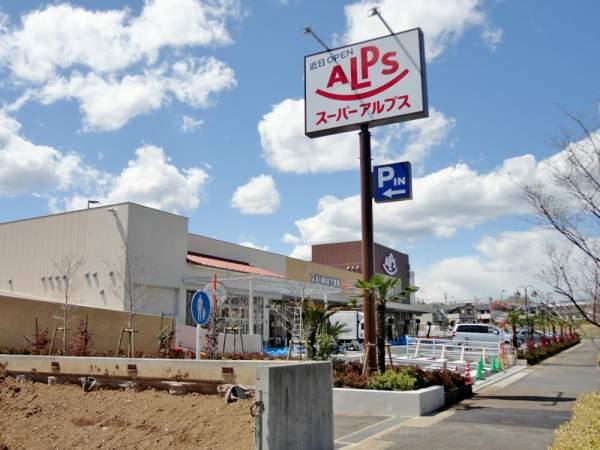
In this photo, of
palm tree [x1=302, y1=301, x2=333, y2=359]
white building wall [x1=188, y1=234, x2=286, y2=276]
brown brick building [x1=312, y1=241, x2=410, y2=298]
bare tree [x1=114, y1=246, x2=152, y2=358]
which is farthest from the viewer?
brown brick building [x1=312, y1=241, x2=410, y2=298]

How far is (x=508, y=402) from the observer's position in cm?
1314

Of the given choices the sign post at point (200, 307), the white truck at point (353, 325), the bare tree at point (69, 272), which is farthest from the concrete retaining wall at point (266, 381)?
the white truck at point (353, 325)

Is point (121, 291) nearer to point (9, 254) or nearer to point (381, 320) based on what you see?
point (9, 254)

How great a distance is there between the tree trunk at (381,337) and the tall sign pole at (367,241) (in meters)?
0.16

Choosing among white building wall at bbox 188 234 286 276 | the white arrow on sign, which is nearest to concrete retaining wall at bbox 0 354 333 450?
the white arrow on sign

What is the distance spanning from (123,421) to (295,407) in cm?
298

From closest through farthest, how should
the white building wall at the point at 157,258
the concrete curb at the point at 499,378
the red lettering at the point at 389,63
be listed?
1. the red lettering at the point at 389,63
2. the concrete curb at the point at 499,378
3. the white building wall at the point at 157,258

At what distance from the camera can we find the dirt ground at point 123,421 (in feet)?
25.2

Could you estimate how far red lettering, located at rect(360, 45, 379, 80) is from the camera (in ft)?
50.9

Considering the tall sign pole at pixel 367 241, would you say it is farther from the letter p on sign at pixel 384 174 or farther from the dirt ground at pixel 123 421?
the dirt ground at pixel 123 421

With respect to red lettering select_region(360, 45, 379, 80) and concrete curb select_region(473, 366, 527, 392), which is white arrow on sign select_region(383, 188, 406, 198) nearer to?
red lettering select_region(360, 45, 379, 80)

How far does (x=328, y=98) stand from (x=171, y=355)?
968 cm

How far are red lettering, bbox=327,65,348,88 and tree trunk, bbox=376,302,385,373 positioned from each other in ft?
21.2

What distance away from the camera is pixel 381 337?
13.3m
